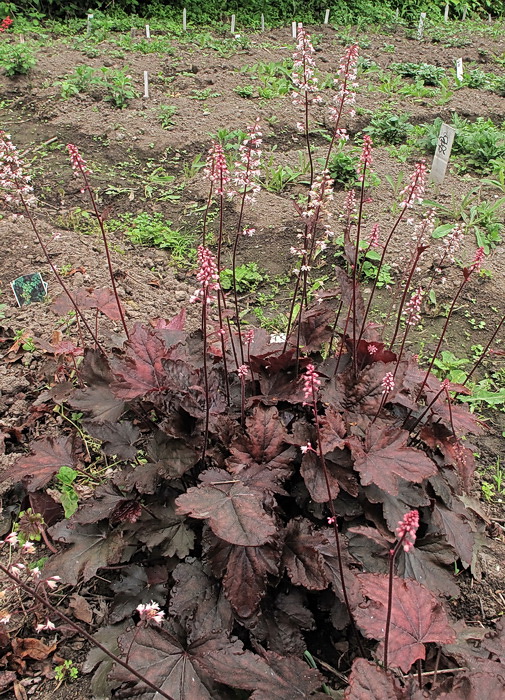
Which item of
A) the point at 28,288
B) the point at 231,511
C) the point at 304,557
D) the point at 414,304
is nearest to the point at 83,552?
the point at 231,511

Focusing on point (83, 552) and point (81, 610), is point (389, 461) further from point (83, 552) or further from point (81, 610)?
point (81, 610)

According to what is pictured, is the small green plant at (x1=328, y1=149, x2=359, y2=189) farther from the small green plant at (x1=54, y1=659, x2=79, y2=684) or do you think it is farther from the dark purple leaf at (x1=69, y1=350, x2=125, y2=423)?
the small green plant at (x1=54, y1=659, x2=79, y2=684)

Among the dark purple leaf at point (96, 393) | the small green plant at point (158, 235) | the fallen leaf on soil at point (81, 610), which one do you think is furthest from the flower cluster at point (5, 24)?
the fallen leaf on soil at point (81, 610)

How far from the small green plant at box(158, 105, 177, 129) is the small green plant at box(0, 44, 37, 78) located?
7.38 ft

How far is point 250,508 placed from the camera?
6.04 ft

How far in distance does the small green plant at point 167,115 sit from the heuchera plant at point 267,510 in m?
4.99

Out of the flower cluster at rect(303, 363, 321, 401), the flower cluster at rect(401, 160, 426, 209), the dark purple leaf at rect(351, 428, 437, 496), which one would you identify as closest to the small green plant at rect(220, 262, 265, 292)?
the flower cluster at rect(401, 160, 426, 209)

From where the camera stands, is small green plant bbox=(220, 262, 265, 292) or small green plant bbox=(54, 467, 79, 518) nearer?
small green plant bbox=(54, 467, 79, 518)

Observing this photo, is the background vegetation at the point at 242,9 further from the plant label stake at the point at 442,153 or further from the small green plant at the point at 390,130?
the plant label stake at the point at 442,153

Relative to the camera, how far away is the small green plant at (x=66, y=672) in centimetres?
216

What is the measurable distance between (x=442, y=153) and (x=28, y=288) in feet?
12.9

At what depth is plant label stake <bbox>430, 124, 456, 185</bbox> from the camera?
4.97 meters

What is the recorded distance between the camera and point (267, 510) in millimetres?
1988

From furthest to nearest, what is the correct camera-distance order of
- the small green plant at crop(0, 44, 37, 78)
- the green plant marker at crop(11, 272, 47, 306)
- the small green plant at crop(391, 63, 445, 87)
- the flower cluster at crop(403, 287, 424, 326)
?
the small green plant at crop(391, 63, 445, 87) → the small green plant at crop(0, 44, 37, 78) → the green plant marker at crop(11, 272, 47, 306) → the flower cluster at crop(403, 287, 424, 326)
